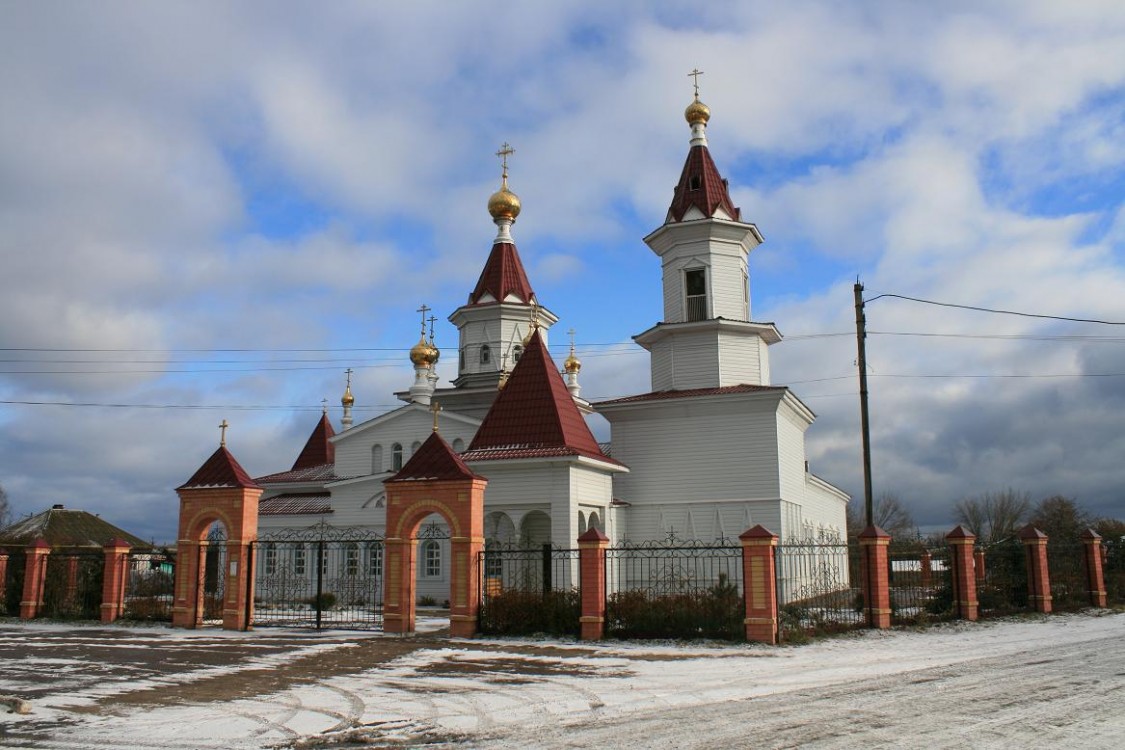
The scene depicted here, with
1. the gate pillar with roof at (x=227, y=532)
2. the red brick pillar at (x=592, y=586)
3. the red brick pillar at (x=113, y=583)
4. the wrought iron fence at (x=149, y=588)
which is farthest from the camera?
the red brick pillar at (x=113, y=583)

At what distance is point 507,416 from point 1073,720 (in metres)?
15.6

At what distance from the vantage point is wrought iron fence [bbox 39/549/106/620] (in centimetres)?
2005

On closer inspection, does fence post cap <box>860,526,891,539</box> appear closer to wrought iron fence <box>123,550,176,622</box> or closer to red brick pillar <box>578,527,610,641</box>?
red brick pillar <box>578,527,610,641</box>

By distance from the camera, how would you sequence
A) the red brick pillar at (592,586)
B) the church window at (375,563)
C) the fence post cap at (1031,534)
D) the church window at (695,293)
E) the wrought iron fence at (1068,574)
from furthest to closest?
1. the church window at (375,563)
2. the church window at (695,293)
3. the wrought iron fence at (1068,574)
4. the fence post cap at (1031,534)
5. the red brick pillar at (592,586)

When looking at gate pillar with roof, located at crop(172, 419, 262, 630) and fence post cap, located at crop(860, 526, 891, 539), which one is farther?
gate pillar with roof, located at crop(172, 419, 262, 630)

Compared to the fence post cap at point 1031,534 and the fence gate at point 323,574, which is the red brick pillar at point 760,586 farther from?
the fence gate at point 323,574

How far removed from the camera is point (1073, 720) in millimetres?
7770

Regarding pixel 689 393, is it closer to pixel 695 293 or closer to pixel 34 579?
pixel 695 293

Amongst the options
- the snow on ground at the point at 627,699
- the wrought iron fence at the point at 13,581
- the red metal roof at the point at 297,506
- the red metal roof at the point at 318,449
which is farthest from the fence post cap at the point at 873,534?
the red metal roof at the point at 318,449

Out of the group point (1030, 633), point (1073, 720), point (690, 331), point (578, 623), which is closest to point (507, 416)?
point (690, 331)

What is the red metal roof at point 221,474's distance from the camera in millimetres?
18484

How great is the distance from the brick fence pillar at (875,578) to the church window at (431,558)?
1339 centimetres

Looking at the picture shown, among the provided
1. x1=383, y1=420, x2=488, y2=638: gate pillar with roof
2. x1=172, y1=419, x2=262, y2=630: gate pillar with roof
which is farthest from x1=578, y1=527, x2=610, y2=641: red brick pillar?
x1=172, y1=419, x2=262, y2=630: gate pillar with roof

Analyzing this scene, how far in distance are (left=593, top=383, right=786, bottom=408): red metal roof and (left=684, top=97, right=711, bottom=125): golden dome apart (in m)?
8.27
